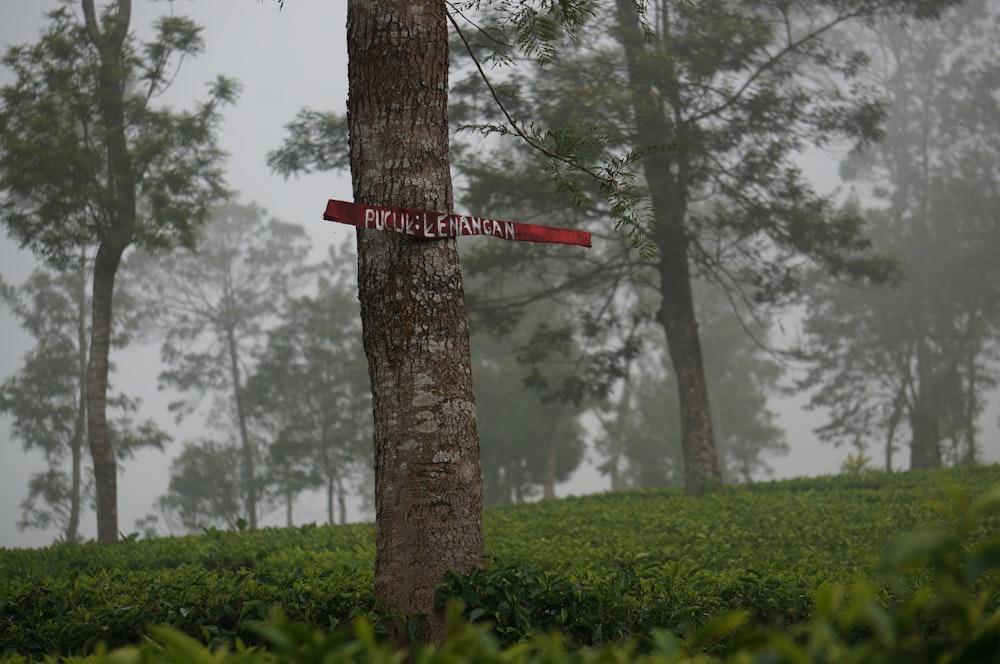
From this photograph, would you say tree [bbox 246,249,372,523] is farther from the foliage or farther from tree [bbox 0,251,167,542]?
the foliage

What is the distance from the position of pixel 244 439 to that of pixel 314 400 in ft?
8.34

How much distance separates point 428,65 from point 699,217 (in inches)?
448

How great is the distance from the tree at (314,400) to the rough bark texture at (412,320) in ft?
85.5

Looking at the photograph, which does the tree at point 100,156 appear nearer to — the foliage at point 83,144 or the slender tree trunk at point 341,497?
the foliage at point 83,144

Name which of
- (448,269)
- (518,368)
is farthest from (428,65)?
(518,368)

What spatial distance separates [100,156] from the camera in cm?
1355

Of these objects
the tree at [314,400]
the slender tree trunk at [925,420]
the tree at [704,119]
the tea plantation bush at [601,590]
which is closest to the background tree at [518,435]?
the tree at [314,400]

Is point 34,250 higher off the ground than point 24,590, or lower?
higher

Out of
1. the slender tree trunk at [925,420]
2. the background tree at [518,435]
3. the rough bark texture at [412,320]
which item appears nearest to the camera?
the rough bark texture at [412,320]

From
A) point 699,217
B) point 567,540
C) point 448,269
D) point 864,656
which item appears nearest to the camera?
point 864,656

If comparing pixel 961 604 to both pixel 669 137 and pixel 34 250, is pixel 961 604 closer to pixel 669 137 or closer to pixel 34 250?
pixel 669 137

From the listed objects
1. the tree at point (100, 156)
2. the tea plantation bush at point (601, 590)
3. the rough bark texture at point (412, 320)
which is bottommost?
the tea plantation bush at point (601, 590)

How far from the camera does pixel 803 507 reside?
9.94m

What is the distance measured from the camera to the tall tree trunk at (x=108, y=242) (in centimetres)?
1259
